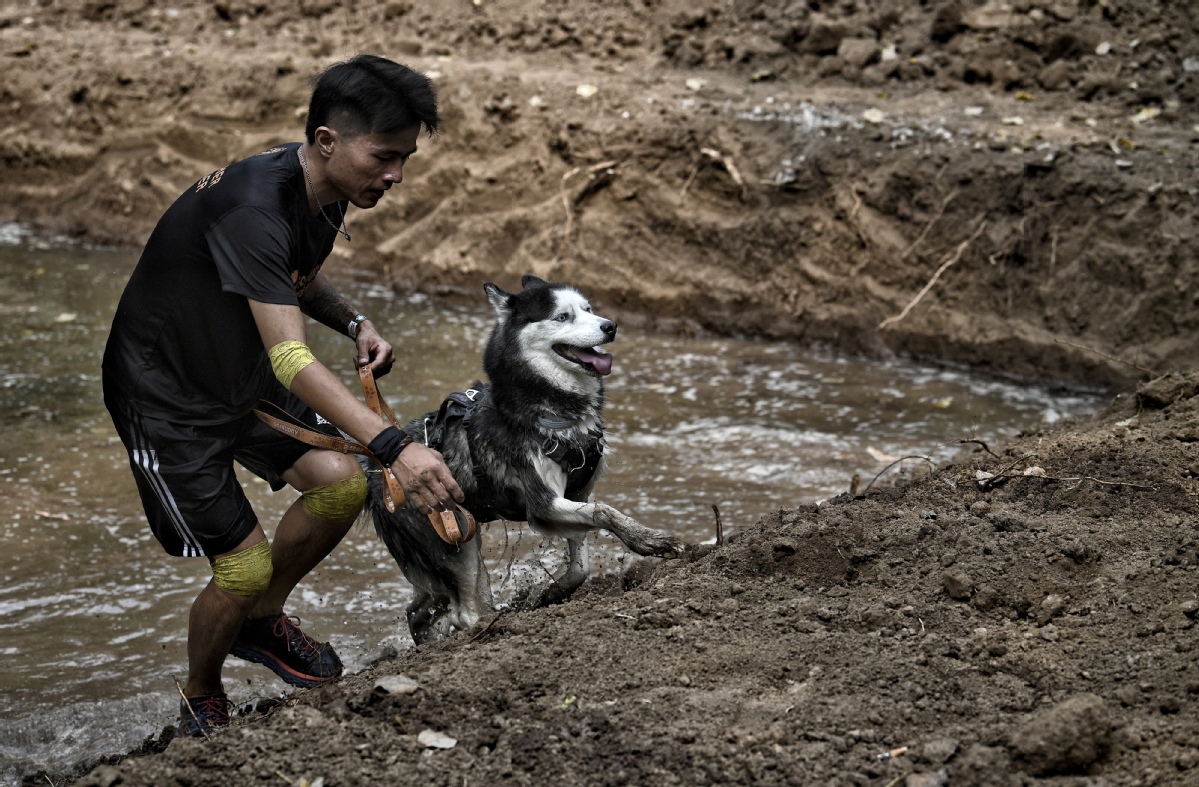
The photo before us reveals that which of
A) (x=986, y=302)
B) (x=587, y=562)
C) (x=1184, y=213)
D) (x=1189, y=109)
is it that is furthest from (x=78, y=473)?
(x=1189, y=109)

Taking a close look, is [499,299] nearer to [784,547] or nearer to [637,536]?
[637,536]

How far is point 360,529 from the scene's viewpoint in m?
5.70

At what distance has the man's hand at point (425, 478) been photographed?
11.6 feet

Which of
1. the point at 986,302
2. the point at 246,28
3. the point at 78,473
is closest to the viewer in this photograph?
the point at 78,473

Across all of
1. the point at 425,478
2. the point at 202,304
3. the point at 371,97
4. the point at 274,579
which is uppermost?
the point at 371,97

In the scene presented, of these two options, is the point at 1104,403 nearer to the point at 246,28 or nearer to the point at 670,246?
the point at 670,246

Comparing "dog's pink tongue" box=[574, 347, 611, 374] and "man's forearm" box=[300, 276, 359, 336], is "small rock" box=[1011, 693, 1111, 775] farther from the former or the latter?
"man's forearm" box=[300, 276, 359, 336]

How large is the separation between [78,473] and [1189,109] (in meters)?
9.42

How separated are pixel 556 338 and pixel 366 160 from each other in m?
1.18

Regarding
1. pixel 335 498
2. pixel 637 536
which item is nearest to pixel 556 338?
pixel 637 536

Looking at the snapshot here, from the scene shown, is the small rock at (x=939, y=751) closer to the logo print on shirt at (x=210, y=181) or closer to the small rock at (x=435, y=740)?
the small rock at (x=435, y=740)

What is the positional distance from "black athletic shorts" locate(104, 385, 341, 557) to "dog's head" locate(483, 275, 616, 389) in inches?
46.4

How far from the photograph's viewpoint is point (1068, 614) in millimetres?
3752

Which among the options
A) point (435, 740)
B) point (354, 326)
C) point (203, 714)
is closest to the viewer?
point (435, 740)
